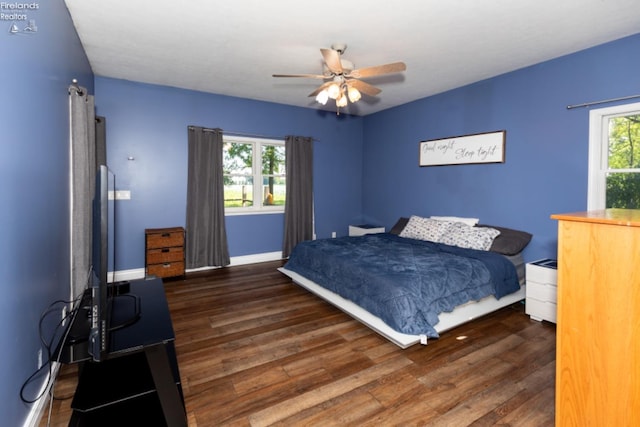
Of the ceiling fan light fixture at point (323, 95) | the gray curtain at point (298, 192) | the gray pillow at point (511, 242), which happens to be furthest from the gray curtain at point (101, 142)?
the gray pillow at point (511, 242)

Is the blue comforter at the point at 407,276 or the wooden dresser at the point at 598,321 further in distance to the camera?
the blue comforter at the point at 407,276

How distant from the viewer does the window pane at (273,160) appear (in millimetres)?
5254

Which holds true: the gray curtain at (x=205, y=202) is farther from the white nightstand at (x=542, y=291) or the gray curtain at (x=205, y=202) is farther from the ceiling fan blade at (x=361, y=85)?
the white nightstand at (x=542, y=291)

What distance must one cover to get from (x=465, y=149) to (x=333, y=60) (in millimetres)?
2519

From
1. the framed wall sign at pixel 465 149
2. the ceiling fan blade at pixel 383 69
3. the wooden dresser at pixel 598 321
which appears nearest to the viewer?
the wooden dresser at pixel 598 321

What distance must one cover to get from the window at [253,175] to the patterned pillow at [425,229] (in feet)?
7.03

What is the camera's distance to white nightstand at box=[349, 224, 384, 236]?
5.56m

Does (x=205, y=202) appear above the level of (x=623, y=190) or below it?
below

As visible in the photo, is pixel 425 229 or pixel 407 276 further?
pixel 425 229

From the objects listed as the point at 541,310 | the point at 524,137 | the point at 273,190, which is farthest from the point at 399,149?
the point at 541,310

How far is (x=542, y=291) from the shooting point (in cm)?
295

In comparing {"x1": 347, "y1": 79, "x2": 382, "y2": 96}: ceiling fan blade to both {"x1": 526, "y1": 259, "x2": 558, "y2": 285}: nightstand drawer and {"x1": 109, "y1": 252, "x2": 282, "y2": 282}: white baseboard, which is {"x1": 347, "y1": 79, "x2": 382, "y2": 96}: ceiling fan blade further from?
{"x1": 109, "y1": 252, "x2": 282, "y2": 282}: white baseboard

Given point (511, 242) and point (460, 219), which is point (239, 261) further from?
point (511, 242)

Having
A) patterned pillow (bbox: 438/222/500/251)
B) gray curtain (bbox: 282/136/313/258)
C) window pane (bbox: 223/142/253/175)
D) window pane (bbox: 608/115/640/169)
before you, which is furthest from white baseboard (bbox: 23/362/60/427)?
window pane (bbox: 608/115/640/169)
